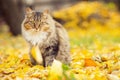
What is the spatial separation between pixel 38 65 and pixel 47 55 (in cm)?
28

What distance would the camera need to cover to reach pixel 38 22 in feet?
24.9

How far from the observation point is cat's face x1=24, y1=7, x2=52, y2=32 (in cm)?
759

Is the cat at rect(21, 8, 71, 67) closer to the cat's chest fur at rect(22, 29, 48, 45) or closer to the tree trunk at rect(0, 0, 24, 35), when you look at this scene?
the cat's chest fur at rect(22, 29, 48, 45)

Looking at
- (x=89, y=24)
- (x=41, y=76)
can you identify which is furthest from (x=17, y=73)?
(x=89, y=24)

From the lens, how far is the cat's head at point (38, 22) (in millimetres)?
7590

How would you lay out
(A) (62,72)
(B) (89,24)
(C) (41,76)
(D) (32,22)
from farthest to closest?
(B) (89,24) → (D) (32,22) → (C) (41,76) → (A) (62,72)

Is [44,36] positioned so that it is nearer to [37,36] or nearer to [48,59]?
[37,36]

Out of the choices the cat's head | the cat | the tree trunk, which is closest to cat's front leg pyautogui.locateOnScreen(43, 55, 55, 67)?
the cat

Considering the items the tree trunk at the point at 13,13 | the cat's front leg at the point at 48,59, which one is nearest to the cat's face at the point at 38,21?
the cat's front leg at the point at 48,59

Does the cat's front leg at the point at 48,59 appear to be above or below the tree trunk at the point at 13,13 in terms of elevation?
below

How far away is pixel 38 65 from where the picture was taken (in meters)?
7.84

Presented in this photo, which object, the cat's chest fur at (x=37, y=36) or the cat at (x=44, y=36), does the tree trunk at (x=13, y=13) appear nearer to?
the cat at (x=44, y=36)

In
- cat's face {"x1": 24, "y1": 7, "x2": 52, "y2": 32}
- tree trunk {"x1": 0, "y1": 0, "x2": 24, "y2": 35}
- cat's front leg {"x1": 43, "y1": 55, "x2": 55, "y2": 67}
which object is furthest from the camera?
tree trunk {"x1": 0, "y1": 0, "x2": 24, "y2": 35}

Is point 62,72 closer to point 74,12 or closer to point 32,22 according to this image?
point 32,22
